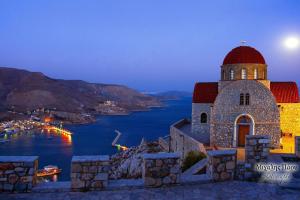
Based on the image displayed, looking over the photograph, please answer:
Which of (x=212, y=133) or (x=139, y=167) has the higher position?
(x=212, y=133)

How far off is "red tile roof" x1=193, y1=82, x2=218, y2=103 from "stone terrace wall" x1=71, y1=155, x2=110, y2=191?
20266mm

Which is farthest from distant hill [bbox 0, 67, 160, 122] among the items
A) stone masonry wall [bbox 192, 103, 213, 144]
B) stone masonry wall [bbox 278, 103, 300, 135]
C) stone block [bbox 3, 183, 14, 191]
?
stone block [bbox 3, 183, 14, 191]

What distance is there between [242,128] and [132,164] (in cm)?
852

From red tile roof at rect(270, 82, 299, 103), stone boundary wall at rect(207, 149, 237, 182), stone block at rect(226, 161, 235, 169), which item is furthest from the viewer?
red tile roof at rect(270, 82, 299, 103)

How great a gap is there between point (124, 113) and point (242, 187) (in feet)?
482

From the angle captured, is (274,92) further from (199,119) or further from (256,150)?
(256,150)

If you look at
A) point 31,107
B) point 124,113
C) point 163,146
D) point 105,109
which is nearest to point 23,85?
point 31,107

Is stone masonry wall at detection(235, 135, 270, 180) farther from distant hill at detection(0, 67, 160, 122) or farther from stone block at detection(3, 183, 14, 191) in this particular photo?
distant hill at detection(0, 67, 160, 122)

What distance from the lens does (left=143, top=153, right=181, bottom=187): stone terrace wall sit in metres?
6.89

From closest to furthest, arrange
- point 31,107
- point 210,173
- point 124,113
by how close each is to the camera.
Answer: point 210,173
point 31,107
point 124,113

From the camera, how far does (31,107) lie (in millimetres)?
136625

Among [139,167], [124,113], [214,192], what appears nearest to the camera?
[214,192]

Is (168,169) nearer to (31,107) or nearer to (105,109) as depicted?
(31,107)

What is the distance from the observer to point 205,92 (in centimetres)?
2677
